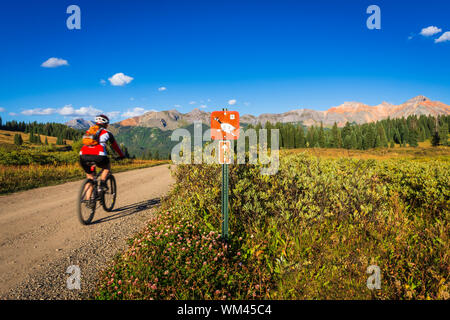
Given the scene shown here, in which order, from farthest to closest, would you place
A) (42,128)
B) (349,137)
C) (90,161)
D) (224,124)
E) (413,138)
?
(42,128), (413,138), (349,137), (90,161), (224,124)

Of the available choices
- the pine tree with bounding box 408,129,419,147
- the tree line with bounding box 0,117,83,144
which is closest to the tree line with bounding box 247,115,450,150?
the pine tree with bounding box 408,129,419,147

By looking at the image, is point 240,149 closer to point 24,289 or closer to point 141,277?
point 141,277

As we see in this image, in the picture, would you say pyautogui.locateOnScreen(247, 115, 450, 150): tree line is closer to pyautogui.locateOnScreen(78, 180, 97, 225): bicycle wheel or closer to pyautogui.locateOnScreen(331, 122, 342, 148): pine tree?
pyautogui.locateOnScreen(331, 122, 342, 148): pine tree

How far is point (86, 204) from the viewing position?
6184 mm

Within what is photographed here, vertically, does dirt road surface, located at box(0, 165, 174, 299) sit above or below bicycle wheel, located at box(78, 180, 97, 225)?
below

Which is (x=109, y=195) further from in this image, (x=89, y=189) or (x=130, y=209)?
(x=89, y=189)

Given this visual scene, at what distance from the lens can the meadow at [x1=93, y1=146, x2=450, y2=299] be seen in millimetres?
3414

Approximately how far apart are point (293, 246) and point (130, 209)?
5.86 metres

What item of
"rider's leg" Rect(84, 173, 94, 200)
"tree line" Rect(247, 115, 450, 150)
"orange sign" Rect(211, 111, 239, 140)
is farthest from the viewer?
"tree line" Rect(247, 115, 450, 150)

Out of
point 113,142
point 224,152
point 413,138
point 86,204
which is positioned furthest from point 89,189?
point 413,138

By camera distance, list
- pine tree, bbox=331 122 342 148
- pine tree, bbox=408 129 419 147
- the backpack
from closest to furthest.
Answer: the backpack → pine tree, bbox=331 122 342 148 → pine tree, bbox=408 129 419 147

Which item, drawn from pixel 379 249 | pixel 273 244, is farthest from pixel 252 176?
pixel 379 249

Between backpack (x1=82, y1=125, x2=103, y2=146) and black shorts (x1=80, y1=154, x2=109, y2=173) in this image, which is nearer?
backpack (x1=82, y1=125, x2=103, y2=146)

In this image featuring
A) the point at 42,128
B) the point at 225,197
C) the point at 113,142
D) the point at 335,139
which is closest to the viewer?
the point at 225,197
